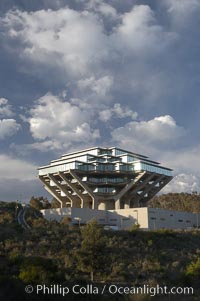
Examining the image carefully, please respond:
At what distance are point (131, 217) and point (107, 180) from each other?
745 inches

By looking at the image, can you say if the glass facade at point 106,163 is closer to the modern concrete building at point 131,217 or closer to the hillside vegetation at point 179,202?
the modern concrete building at point 131,217

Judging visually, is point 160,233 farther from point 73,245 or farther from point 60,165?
point 60,165

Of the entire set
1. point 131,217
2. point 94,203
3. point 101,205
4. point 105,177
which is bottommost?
point 131,217

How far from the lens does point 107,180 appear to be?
98.4 m

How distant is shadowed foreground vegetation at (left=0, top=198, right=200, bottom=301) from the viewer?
81.1ft

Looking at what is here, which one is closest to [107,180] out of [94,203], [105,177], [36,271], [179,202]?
[105,177]

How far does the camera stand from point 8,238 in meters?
43.3

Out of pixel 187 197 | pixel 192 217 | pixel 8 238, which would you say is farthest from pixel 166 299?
pixel 187 197

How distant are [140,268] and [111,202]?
6509cm

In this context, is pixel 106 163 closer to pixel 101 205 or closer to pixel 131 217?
pixel 101 205

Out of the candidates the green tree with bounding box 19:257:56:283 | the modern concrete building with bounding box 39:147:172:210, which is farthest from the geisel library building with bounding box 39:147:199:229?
the green tree with bounding box 19:257:56:283

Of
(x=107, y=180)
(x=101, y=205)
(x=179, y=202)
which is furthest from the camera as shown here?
(x=179, y=202)

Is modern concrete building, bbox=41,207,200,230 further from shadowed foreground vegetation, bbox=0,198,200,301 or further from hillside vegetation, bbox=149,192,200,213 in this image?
hillside vegetation, bbox=149,192,200,213

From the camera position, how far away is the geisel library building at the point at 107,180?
96.6 metres
